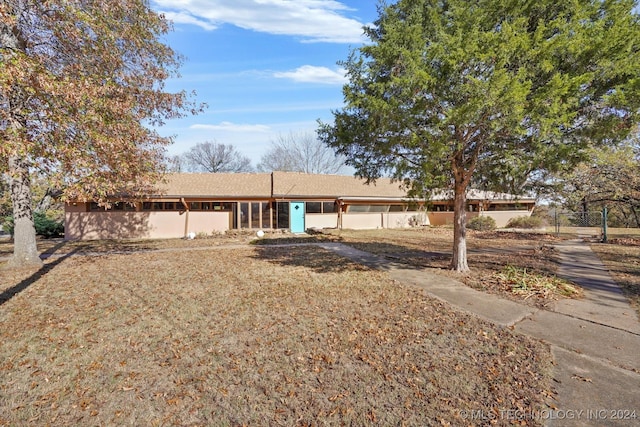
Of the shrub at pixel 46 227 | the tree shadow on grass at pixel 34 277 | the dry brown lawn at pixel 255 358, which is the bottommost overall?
the dry brown lawn at pixel 255 358

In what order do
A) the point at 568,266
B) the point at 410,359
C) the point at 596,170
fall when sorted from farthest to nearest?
the point at 596,170, the point at 568,266, the point at 410,359

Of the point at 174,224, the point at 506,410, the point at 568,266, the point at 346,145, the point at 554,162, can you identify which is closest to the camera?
the point at 506,410

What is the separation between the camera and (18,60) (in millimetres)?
5961

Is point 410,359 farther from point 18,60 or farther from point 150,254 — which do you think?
point 150,254

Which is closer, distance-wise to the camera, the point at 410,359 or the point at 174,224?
the point at 410,359

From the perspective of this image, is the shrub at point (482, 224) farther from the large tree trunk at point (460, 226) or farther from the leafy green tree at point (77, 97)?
the leafy green tree at point (77, 97)

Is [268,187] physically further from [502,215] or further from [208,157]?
[208,157]

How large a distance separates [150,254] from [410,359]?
432 inches

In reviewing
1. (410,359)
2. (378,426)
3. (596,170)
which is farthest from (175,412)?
(596,170)

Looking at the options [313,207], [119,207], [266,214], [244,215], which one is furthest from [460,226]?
[119,207]

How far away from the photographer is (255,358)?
375 centimetres

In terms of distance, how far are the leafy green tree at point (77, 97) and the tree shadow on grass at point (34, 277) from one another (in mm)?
653

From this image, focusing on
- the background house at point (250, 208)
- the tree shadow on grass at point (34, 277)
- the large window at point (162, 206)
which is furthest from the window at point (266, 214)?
the tree shadow on grass at point (34, 277)

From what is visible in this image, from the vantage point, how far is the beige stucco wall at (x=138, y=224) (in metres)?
16.2
